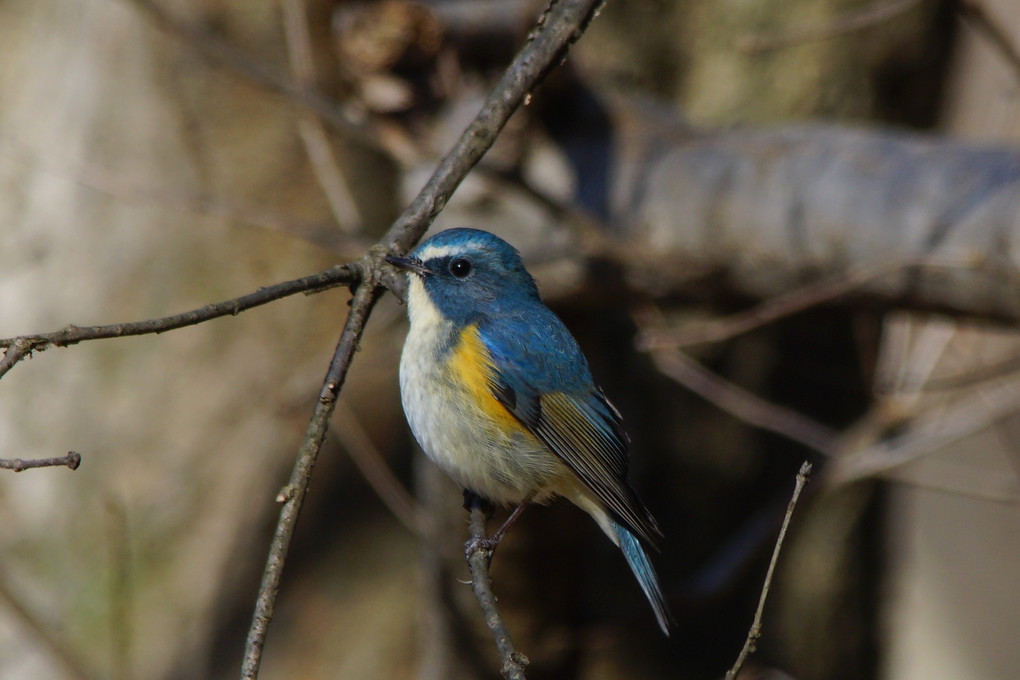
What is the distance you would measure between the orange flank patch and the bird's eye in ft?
0.52

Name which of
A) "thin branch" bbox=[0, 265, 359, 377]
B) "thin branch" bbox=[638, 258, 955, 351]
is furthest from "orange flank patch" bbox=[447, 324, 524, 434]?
"thin branch" bbox=[638, 258, 955, 351]

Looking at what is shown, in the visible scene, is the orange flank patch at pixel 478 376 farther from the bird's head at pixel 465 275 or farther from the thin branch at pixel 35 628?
the thin branch at pixel 35 628

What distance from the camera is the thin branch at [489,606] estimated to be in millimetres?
1559

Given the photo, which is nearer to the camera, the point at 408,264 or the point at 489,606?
the point at 489,606

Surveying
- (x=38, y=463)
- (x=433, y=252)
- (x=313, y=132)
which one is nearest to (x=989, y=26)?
(x=433, y=252)

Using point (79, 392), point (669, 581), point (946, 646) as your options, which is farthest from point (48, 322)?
point (946, 646)

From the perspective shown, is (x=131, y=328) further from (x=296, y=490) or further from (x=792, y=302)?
(x=792, y=302)

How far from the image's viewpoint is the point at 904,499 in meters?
6.65

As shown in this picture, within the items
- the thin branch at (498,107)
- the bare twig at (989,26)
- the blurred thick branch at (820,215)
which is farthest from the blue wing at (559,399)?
the bare twig at (989,26)

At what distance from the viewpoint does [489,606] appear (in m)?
1.80

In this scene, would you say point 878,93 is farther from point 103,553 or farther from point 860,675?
point 103,553

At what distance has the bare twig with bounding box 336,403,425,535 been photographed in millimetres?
4168

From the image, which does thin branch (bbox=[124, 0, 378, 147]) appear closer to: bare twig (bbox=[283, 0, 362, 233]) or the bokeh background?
the bokeh background

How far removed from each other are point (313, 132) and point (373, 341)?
92cm
